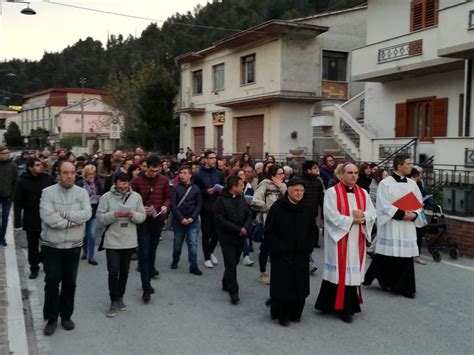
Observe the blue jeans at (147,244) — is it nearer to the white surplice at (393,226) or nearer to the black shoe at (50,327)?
the black shoe at (50,327)

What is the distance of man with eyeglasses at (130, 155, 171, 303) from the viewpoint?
6.70 m

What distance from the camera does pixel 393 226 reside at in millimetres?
7012

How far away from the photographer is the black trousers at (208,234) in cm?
889

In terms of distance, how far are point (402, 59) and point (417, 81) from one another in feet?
5.63

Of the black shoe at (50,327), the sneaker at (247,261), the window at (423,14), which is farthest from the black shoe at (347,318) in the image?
the window at (423,14)

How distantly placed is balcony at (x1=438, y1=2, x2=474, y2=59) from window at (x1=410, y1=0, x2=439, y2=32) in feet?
8.00

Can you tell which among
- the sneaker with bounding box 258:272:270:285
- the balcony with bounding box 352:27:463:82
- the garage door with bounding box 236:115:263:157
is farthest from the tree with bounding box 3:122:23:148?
the sneaker with bounding box 258:272:270:285

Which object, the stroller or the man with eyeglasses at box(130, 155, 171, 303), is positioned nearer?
the man with eyeglasses at box(130, 155, 171, 303)

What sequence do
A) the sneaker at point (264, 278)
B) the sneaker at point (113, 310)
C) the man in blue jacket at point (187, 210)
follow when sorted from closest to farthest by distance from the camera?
the sneaker at point (113, 310) → the sneaker at point (264, 278) → the man in blue jacket at point (187, 210)

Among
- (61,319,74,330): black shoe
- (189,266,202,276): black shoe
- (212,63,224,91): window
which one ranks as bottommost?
(189,266,202,276): black shoe

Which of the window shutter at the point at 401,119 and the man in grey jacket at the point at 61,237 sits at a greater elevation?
the window shutter at the point at 401,119

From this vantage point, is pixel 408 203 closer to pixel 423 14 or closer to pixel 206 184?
pixel 206 184

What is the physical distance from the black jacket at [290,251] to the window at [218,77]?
83.4ft

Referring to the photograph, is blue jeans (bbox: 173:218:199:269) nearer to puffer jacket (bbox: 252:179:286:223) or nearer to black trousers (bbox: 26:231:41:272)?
puffer jacket (bbox: 252:179:286:223)
